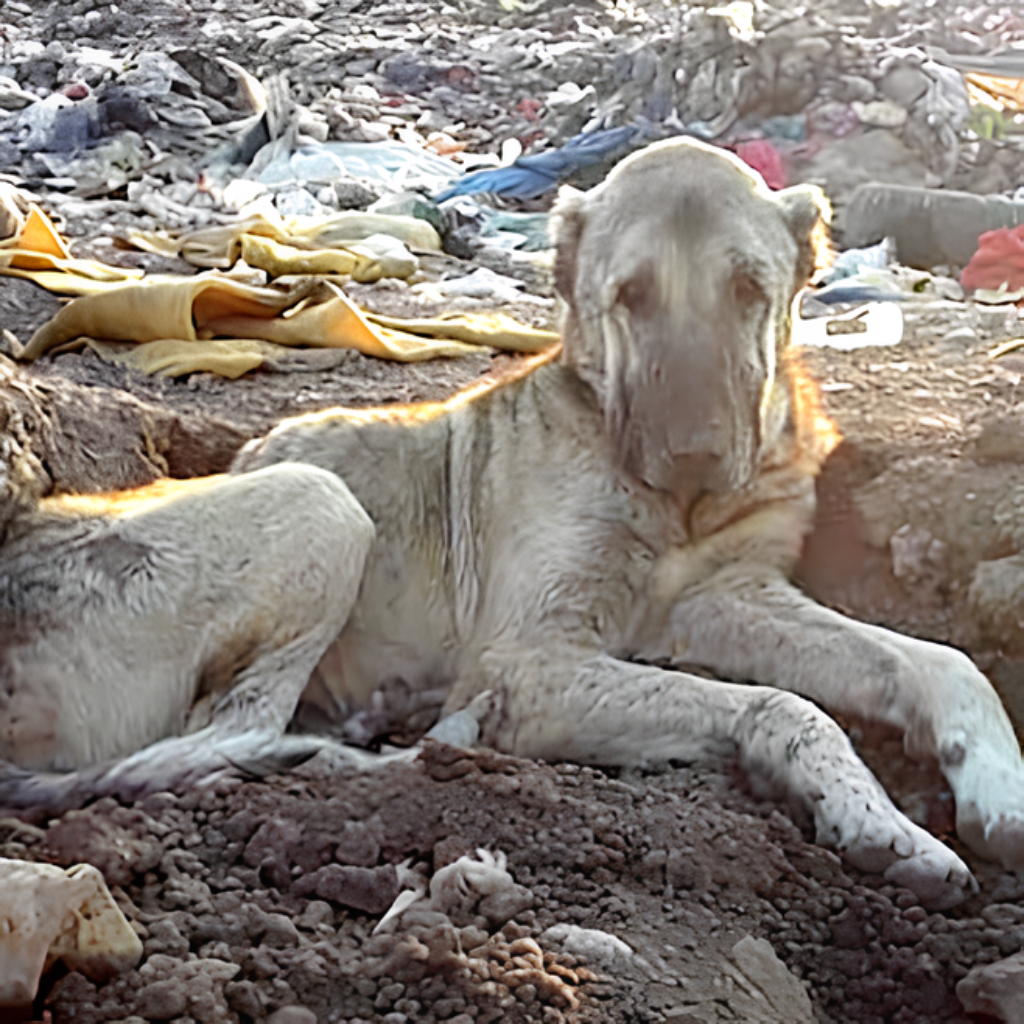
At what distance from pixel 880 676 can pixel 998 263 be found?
4.91 meters

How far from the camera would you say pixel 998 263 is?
23.1 feet

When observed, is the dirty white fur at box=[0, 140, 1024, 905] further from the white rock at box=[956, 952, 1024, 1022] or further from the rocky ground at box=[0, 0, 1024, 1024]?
the white rock at box=[956, 952, 1024, 1022]

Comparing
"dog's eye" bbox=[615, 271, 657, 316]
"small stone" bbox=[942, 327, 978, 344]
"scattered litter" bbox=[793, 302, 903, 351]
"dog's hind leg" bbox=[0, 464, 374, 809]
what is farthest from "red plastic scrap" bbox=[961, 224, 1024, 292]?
"dog's hind leg" bbox=[0, 464, 374, 809]

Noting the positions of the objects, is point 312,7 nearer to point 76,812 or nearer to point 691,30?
point 691,30

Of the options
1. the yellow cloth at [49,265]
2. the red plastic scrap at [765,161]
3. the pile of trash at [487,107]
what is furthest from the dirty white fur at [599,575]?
the red plastic scrap at [765,161]

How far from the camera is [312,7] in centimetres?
1366

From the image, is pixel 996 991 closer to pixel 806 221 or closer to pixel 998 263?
pixel 806 221

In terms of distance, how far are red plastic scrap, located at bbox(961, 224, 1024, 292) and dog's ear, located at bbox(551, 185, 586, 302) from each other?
4451 millimetres

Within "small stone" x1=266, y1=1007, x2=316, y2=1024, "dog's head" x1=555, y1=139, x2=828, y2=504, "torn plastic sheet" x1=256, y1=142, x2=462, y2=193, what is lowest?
"torn plastic sheet" x1=256, y1=142, x2=462, y2=193

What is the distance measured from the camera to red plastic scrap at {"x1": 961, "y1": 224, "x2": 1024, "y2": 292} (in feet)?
22.7

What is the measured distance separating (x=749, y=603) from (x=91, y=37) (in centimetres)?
1156

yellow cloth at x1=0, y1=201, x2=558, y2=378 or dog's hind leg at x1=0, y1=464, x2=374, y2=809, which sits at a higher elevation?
dog's hind leg at x1=0, y1=464, x2=374, y2=809

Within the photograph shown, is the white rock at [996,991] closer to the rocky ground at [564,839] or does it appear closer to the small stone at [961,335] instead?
the rocky ground at [564,839]

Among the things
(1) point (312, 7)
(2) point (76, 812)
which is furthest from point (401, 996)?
(1) point (312, 7)
